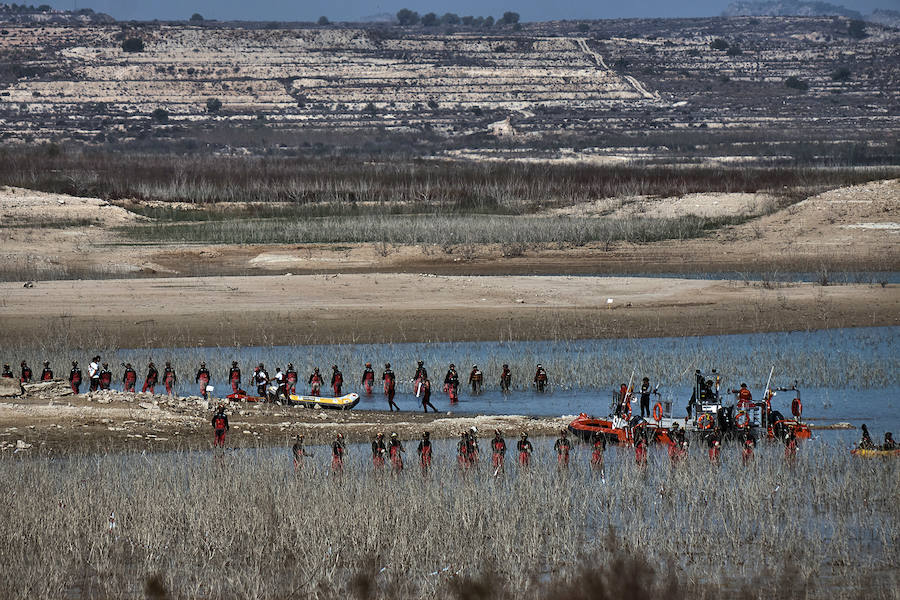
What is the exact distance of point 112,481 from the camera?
19.0m

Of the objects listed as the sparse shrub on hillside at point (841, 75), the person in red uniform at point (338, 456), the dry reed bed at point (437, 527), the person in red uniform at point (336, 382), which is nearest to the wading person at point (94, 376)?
the person in red uniform at point (336, 382)

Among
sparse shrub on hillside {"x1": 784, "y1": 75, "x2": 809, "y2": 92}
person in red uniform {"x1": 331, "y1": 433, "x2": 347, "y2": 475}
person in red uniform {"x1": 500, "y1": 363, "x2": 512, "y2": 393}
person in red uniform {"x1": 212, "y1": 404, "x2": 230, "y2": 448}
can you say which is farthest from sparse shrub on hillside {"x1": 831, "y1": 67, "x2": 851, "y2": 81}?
person in red uniform {"x1": 331, "y1": 433, "x2": 347, "y2": 475}

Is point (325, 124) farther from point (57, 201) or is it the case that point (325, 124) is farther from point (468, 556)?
point (468, 556)

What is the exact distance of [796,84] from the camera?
14862cm

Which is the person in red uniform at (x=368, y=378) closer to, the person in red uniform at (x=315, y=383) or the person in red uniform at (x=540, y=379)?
the person in red uniform at (x=315, y=383)

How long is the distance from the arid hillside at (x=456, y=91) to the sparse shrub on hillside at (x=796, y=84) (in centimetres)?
20

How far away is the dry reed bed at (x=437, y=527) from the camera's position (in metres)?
14.8

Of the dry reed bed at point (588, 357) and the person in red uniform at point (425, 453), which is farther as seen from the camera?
the dry reed bed at point (588, 357)

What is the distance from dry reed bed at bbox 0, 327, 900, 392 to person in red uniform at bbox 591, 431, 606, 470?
7.44m

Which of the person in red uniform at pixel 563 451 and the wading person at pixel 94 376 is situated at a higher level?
the person in red uniform at pixel 563 451

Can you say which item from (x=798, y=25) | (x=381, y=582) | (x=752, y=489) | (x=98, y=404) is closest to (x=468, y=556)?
(x=381, y=582)

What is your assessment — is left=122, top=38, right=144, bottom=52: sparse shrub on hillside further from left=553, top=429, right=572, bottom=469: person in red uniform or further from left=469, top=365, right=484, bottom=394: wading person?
left=553, top=429, right=572, bottom=469: person in red uniform

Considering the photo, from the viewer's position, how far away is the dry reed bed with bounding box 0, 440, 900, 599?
1475 centimetres

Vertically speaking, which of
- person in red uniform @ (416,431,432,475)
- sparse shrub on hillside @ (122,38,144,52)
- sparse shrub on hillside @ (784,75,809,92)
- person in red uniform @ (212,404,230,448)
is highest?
sparse shrub on hillside @ (122,38,144,52)
